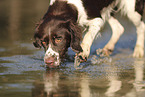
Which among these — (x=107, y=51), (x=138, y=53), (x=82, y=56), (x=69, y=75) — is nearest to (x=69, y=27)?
(x=82, y=56)

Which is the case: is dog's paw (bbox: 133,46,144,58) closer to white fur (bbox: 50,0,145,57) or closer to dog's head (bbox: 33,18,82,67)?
white fur (bbox: 50,0,145,57)

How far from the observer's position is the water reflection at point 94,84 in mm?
3023

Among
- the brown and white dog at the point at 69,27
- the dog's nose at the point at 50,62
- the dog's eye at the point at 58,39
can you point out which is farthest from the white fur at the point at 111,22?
the dog's nose at the point at 50,62

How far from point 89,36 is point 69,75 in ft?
3.28

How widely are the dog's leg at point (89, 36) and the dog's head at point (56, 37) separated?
0.58 feet

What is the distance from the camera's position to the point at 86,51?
180 inches

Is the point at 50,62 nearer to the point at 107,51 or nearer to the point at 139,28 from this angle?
the point at 107,51

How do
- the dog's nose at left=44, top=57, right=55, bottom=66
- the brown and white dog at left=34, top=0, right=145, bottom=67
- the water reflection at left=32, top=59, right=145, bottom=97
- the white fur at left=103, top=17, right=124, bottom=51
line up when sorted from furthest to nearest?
the white fur at left=103, top=17, right=124, bottom=51 < the brown and white dog at left=34, top=0, right=145, bottom=67 < the dog's nose at left=44, top=57, right=55, bottom=66 < the water reflection at left=32, top=59, right=145, bottom=97

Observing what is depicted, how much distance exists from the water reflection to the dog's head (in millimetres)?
188

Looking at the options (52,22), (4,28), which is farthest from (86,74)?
(4,28)

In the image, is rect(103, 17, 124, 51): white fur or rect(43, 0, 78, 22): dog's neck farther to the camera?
rect(103, 17, 124, 51): white fur

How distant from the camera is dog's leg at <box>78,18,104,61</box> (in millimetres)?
4551

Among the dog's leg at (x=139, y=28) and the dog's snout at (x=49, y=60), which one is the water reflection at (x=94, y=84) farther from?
the dog's leg at (x=139, y=28)

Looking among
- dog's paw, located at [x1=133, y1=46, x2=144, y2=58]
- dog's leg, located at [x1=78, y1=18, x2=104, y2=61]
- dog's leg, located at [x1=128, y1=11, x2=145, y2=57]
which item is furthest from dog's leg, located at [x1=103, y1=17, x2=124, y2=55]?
dog's leg, located at [x1=78, y1=18, x2=104, y2=61]
